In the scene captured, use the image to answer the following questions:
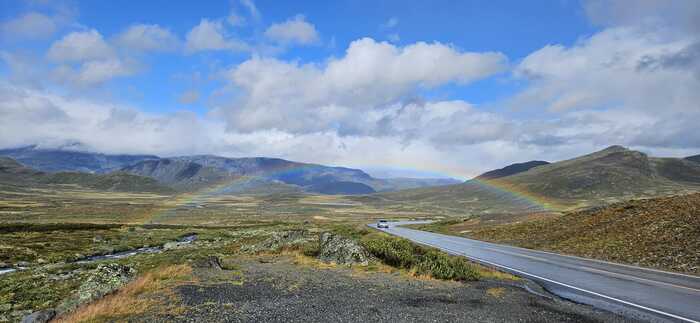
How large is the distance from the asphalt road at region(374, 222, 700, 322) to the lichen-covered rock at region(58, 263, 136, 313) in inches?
854

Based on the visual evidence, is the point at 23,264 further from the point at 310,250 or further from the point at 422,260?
the point at 422,260

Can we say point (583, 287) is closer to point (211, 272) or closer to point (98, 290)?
point (211, 272)

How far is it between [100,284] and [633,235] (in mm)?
41459

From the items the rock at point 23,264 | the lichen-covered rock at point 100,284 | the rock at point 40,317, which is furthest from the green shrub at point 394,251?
the rock at point 23,264

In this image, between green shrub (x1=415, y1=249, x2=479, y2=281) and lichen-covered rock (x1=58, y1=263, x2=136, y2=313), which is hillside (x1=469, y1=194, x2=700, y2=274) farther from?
lichen-covered rock (x1=58, y1=263, x2=136, y2=313)

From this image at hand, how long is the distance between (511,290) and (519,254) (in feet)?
65.4

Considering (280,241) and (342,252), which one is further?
(280,241)

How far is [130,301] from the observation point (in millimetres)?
17859

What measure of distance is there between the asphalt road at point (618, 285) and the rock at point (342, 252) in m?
9.64

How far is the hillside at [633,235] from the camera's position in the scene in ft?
102

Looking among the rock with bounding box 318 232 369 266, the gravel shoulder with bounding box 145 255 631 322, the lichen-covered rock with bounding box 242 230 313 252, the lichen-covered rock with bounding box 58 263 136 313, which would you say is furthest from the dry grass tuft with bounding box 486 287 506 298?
the lichen-covered rock with bounding box 242 230 313 252

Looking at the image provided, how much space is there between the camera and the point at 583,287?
72.4ft

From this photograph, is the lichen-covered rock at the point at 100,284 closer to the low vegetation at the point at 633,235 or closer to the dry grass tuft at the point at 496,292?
the dry grass tuft at the point at 496,292

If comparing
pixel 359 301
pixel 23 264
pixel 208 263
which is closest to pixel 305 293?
pixel 359 301
